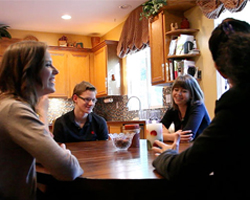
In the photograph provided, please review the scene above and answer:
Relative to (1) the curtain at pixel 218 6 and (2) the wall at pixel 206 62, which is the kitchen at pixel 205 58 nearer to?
(2) the wall at pixel 206 62

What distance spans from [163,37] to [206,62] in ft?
2.40

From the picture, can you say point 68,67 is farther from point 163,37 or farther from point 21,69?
point 21,69

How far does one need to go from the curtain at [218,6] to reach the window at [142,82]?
1684mm

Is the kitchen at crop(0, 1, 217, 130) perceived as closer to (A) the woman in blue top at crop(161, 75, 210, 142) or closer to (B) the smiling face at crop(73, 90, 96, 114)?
(A) the woman in blue top at crop(161, 75, 210, 142)

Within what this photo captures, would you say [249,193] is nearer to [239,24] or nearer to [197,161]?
[197,161]

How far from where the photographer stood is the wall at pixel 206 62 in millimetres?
3516

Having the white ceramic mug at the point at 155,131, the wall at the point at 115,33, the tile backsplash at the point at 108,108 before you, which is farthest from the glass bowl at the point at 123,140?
the wall at the point at 115,33

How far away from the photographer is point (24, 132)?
100 cm

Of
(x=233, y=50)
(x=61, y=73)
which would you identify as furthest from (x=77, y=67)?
(x=233, y=50)

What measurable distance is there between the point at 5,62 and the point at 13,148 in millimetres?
355

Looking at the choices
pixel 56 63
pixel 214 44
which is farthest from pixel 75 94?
pixel 56 63

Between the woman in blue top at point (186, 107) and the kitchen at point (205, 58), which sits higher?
the kitchen at point (205, 58)

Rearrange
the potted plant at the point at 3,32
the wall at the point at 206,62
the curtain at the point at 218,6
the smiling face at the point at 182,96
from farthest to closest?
the potted plant at the point at 3,32, the wall at the point at 206,62, the curtain at the point at 218,6, the smiling face at the point at 182,96

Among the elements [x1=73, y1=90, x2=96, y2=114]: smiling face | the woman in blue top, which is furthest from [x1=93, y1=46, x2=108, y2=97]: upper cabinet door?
the woman in blue top
